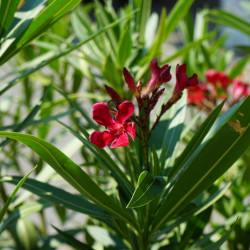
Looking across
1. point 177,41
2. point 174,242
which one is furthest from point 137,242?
point 177,41

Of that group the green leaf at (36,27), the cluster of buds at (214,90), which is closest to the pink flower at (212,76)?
the cluster of buds at (214,90)

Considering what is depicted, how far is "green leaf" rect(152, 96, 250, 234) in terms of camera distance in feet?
1.68

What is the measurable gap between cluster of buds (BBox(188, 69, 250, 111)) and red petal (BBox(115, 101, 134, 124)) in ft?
2.14

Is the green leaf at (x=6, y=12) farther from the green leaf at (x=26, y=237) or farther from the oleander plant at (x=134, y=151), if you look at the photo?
the green leaf at (x=26, y=237)

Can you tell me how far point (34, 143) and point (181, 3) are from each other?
2.09ft

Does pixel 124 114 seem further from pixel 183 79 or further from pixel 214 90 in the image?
pixel 214 90

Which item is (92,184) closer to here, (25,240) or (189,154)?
(189,154)

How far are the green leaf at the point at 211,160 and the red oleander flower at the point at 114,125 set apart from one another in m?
0.10

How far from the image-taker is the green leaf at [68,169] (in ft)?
1.56

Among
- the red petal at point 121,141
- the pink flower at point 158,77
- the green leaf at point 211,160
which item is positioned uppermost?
the pink flower at point 158,77

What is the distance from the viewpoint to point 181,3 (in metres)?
1.00

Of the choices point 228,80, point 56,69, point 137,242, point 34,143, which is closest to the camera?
point 34,143

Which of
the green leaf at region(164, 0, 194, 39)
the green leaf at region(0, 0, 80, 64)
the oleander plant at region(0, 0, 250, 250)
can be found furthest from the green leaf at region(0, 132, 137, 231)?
the green leaf at region(164, 0, 194, 39)

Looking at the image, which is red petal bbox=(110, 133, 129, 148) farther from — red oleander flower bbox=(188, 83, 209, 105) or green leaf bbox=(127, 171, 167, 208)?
red oleander flower bbox=(188, 83, 209, 105)
